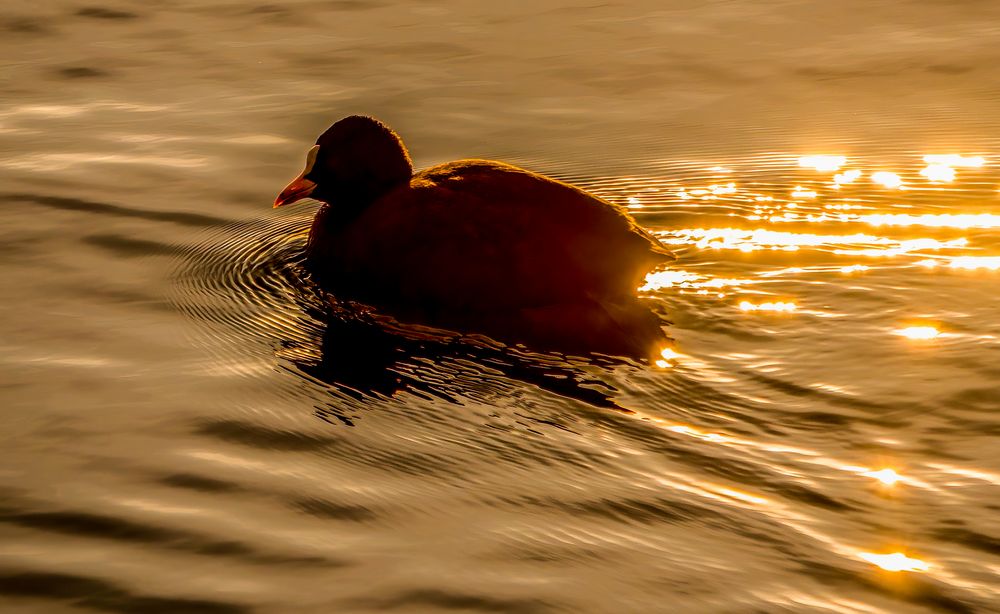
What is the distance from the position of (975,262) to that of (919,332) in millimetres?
823

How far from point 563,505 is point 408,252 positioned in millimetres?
2007

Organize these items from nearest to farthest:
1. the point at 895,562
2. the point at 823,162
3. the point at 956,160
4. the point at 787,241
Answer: the point at 895,562 < the point at 787,241 < the point at 956,160 < the point at 823,162

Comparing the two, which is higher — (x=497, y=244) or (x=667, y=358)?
(x=497, y=244)

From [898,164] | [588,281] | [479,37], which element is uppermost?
[479,37]

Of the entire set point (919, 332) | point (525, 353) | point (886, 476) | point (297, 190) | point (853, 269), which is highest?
point (297, 190)

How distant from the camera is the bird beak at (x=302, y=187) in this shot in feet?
23.2

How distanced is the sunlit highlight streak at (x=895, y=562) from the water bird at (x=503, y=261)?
5.70 feet

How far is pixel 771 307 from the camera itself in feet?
20.6

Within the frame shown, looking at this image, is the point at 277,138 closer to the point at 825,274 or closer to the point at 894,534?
the point at 825,274

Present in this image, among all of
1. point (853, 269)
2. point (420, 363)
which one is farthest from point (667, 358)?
point (853, 269)

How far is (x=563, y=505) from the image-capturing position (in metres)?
4.64

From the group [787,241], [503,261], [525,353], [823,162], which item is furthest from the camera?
[823,162]

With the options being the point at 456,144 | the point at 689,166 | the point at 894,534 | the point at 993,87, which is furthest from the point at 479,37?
the point at 894,534

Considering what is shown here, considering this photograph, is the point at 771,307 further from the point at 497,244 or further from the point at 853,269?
the point at 497,244
